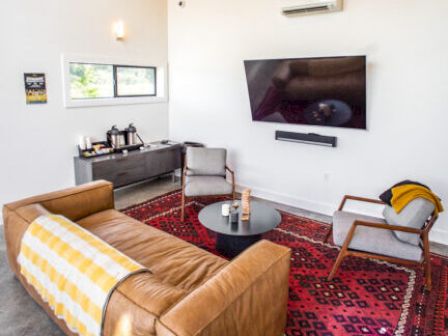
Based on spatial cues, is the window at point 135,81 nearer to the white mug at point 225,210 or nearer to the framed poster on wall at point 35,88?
the framed poster on wall at point 35,88

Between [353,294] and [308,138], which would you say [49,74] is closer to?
[308,138]

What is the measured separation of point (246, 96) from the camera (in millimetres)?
4922

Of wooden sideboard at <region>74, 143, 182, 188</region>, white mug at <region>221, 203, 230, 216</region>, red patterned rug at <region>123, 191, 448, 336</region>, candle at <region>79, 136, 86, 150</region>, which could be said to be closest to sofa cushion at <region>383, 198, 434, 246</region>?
red patterned rug at <region>123, 191, 448, 336</region>

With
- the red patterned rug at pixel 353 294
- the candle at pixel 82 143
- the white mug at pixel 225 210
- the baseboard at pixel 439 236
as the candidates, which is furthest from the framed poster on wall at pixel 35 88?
the baseboard at pixel 439 236

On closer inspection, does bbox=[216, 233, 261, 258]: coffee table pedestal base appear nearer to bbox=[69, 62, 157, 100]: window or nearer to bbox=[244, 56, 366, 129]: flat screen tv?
bbox=[244, 56, 366, 129]: flat screen tv

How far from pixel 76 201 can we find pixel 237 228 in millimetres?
1474

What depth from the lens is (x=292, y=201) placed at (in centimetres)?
479

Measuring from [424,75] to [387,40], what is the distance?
0.55 m

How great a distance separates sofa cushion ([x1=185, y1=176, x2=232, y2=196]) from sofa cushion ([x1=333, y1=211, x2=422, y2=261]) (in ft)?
5.09

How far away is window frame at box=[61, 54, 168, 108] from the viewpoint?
4.38 metres

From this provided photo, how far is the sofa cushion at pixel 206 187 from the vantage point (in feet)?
13.9

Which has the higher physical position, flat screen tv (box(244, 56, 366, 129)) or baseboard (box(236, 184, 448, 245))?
flat screen tv (box(244, 56, 366, 129))

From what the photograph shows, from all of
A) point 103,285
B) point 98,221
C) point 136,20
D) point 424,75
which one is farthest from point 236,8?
point 103,285

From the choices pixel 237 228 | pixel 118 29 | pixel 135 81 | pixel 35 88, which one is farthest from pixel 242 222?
pixel 118 29
